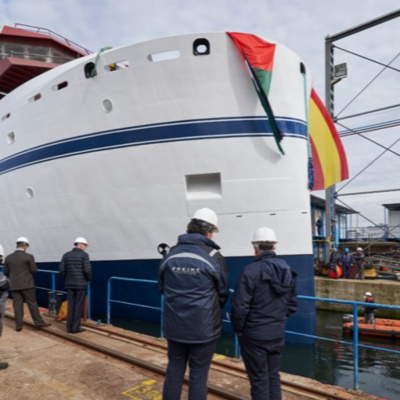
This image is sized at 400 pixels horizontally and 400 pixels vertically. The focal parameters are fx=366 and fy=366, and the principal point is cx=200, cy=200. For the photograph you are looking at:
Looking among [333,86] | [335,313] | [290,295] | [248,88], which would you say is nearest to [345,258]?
[335,313]

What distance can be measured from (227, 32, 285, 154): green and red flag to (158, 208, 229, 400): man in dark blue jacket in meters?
4.16

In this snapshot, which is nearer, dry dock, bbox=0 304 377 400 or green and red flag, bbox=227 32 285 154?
dry dock, bbox=0 304 377 400

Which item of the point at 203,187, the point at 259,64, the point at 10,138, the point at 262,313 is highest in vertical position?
the point at 259,64

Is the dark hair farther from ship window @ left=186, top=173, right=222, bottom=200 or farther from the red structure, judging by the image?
the red structure

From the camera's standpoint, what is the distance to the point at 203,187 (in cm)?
651

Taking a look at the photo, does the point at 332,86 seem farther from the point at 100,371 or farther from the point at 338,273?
the point at 100,371

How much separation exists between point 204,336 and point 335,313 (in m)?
11.0

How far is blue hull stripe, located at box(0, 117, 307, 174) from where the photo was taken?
634 cm

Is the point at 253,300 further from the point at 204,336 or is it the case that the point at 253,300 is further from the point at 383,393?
the point at 383,393

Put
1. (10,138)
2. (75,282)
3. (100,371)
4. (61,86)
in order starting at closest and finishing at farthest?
(100,371), (75,282), (61,86), (10,138)

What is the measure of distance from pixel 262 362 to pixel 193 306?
0.68m

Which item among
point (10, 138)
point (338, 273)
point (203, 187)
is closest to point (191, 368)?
point (203, 187)

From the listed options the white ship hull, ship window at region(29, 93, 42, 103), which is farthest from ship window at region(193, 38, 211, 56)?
ship window at region(29, 93, 42, 103)

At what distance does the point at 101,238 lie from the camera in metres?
6.96
